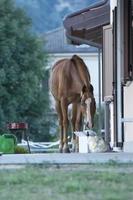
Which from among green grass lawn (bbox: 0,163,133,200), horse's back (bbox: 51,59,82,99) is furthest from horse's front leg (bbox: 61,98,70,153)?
green grass lawn (bbox: 0,163,133,200)

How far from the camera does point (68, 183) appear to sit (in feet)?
19.9

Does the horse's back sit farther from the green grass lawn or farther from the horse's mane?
the green grass lawn

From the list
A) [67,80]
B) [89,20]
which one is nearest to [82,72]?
[67,80]

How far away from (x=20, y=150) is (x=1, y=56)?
1871cm

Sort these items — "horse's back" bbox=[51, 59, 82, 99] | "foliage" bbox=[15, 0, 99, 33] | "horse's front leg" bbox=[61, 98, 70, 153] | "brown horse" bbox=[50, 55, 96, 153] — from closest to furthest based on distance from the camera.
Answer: "brown horse" bbox=[50, 55, 96, 153]
"horse's back" bbox=[51, 59, 82, 99]
"horse's front leg" bbox=[61, 98, 70, 153]
"foliage" bbox=[15, 0, 99, 33]

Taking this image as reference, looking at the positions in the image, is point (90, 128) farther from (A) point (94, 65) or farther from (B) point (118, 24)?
(A) point (94, 65)

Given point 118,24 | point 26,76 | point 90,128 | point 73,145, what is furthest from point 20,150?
point 26,76

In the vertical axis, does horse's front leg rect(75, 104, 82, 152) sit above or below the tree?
below

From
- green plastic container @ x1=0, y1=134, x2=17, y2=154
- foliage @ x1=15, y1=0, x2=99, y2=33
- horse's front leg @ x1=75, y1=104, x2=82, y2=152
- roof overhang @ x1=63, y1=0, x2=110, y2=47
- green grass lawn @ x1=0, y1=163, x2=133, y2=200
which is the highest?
foliage @ x1=15, y1=0, x2=99, y2=33

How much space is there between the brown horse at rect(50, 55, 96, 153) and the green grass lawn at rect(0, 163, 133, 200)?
402 centimetres

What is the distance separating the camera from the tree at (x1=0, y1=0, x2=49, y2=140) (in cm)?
3078

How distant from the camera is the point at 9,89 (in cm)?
3136

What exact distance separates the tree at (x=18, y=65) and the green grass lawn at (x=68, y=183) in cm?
2293

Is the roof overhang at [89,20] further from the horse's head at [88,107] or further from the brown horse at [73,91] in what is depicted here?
the horse's head at [88,107]
